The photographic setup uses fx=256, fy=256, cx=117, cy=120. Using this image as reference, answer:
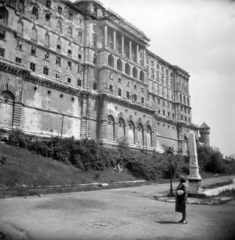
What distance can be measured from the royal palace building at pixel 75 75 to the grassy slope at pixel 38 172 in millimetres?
6773

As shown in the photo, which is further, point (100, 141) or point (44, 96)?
point (100, 141)

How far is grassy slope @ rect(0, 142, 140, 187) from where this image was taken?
21.0 meters

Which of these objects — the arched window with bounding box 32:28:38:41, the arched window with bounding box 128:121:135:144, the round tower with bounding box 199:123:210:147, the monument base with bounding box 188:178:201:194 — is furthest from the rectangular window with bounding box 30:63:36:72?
the round tower with bounding box 199:123:210:147

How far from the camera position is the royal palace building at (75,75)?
1357 inches

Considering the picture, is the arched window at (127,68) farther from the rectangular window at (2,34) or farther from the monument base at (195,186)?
the monument base at (195,186)

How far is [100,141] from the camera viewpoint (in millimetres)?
41656

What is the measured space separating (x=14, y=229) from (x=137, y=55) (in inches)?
1958

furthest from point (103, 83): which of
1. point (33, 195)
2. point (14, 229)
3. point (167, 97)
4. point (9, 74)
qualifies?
point (14, 229)

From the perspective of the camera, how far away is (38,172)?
23500 mm

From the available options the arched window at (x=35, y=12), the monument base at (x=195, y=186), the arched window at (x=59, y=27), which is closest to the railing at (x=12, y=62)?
the arched window at (x=35, y=12)

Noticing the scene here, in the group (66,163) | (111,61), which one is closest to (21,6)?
(111,61)

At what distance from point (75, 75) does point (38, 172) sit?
77.1ft

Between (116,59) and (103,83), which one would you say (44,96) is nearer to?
(103,83)

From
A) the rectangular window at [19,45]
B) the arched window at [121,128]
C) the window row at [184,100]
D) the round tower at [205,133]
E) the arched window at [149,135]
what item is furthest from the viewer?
the round tower at [205,133]
